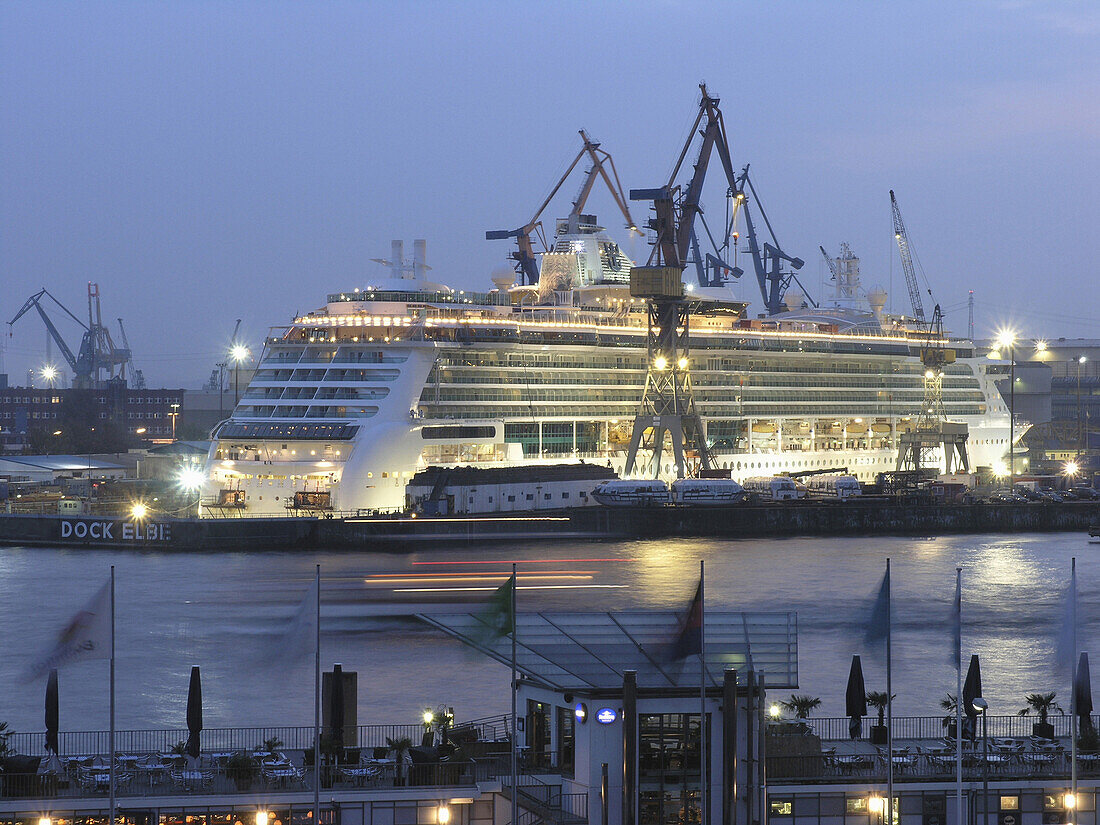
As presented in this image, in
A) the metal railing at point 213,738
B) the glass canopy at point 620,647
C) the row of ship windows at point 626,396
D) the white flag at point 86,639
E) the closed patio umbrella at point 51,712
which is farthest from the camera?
the row of ship windows at point 626,396

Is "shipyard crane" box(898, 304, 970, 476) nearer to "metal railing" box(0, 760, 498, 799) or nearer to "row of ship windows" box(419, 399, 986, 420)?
"row of ship windows" box(419, 399, 986, 420)

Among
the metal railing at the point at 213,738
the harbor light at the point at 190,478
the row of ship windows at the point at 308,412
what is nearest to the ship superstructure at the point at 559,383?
the row of ship windows at the point at 308,412

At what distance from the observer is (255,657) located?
107ft

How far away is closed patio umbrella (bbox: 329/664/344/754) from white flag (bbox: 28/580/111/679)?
Result: 3351mm

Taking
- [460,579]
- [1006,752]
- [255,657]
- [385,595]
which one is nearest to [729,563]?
[460,579]

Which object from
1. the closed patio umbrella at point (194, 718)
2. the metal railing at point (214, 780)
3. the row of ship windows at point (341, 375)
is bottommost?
the metal railing at point (214, 780)

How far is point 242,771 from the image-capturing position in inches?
697

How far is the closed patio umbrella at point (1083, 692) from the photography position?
18.6m

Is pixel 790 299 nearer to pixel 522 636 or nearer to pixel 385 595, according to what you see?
pixel 385 595

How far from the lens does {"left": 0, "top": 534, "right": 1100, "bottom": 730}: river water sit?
28312 millimetres

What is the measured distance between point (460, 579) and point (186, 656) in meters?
12.5

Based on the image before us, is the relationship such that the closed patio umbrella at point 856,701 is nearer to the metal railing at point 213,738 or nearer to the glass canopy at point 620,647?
the glass canopy at point 620,647

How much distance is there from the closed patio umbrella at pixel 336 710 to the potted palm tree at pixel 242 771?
1.24 meters

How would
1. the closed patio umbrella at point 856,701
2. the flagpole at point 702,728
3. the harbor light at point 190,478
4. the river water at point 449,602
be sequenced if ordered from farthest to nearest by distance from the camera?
the harbor light at point 190,478 < the river water at point 449,602 < the closed patio umbrella at point 856,701 < the flagpole at point 702,728
